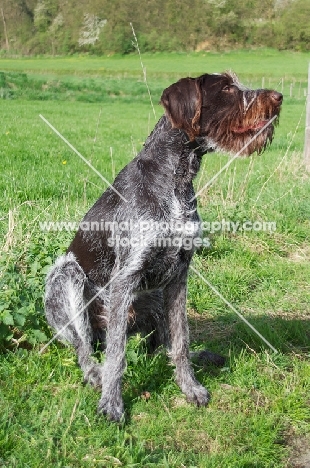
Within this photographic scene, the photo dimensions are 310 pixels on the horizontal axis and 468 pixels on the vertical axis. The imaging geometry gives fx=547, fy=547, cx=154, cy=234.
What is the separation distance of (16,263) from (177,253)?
1.77 meters

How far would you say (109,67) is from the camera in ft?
154

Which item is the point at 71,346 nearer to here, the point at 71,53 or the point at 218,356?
the point at 218,356

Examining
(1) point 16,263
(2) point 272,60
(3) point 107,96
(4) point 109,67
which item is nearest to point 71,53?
(4) point 109,67

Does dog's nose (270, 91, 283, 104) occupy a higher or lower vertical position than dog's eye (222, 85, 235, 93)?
lower

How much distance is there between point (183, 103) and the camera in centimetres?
348

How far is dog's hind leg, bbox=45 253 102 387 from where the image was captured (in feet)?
12.8

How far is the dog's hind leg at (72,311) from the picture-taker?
3.89m

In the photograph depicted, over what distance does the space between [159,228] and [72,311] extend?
928 millimetres

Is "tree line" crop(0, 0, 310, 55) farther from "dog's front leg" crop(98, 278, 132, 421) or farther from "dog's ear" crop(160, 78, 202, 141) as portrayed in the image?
"dog's front leg" crop(98, 278, 132, 421)

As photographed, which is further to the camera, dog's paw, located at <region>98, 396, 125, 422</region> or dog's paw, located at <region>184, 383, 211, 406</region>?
dog's paw, located at <region>184, 383, 211, 406</region>

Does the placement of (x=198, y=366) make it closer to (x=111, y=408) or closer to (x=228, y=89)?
(x=111, y=408)

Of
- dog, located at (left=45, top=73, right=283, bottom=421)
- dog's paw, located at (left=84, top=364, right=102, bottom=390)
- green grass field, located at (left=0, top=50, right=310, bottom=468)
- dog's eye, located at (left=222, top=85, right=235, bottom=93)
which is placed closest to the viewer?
green grass field, located at (left=0, top=50, right=310, bottom=468)

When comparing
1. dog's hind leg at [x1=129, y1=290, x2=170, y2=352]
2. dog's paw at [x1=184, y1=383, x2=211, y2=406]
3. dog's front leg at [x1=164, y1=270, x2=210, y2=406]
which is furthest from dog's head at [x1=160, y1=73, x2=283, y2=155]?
dog's paw at [x1=184, y1=383, x2=211, y2=406]

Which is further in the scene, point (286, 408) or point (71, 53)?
point (71, 53)
